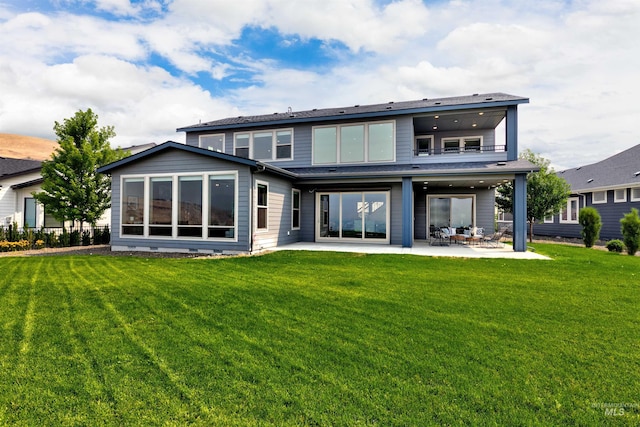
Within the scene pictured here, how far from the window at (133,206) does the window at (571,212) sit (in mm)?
24689

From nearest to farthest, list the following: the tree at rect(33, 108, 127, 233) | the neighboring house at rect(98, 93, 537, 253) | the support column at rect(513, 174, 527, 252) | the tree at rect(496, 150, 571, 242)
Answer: the neighboring house at rect(98, 93, 537, 253) → the support column at rect(513, 174, 527, 252) → the tree at rect(33, 108, 127, 233) → the tree at rect(496, 150, 571, 242)

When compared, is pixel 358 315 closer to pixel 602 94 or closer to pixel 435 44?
pixel 435 44

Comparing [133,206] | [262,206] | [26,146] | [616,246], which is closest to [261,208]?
[262,206]

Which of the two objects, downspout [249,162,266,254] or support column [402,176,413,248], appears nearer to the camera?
downspout [249,162,266,254]

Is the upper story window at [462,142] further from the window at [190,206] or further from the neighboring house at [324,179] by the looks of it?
the window at [190,206]

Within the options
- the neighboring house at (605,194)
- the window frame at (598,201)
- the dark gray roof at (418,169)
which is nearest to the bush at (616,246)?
the dark gray roof at (418,169)

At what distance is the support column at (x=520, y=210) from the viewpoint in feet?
38.1

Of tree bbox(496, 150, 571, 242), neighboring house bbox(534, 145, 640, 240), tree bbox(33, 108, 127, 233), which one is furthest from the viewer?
neighboring house bbox(534, 145, 640, 240)

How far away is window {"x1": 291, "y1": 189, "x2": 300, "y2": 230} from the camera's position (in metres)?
14.0

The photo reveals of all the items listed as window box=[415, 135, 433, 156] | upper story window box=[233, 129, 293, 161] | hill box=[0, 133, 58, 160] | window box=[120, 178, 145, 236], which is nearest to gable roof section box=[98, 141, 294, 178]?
window box=[120, 178, 145, 236]

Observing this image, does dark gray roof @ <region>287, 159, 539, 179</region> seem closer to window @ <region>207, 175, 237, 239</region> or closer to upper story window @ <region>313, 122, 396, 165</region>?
upper story window @ <region>313, 122, 396, 165</region>

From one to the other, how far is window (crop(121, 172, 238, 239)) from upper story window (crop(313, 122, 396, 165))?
532 cm

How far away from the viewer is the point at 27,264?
8750 mm

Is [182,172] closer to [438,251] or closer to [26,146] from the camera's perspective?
[438,251]
